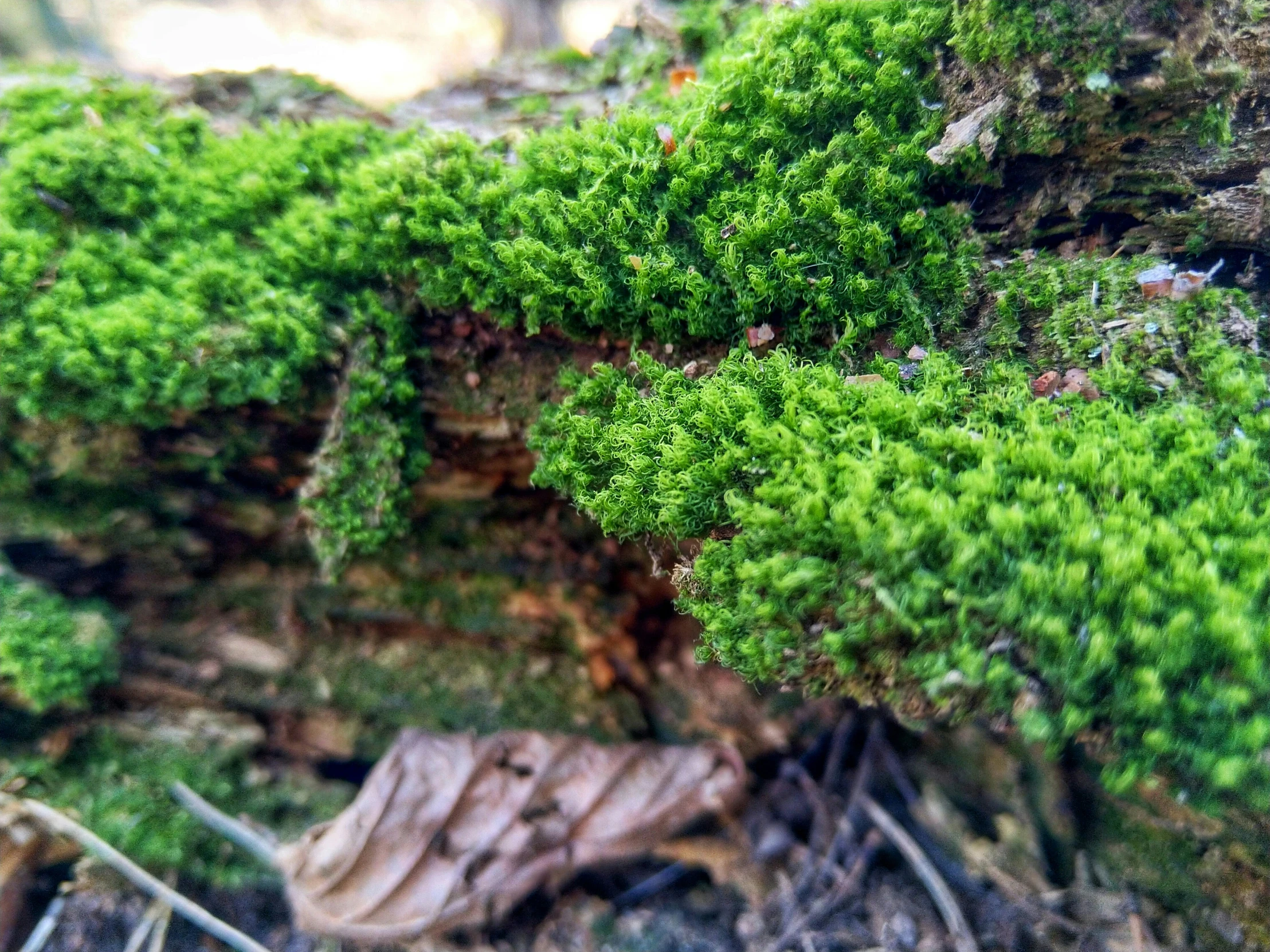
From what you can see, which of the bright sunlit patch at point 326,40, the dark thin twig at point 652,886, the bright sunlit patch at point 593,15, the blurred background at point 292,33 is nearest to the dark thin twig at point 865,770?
the dark thin twig at point 652,886

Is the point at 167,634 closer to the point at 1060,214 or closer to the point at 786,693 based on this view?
the point at 786,693

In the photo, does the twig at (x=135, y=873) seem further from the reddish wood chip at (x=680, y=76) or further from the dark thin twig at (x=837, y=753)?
the reddish wood chip at (x=680, y=76)

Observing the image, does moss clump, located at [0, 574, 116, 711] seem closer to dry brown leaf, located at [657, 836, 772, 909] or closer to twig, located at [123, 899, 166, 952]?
twig, located at [123, 899, 166, 952]

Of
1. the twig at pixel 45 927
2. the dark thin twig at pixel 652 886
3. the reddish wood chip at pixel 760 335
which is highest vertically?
the reddish wood chip at pixel 760 335

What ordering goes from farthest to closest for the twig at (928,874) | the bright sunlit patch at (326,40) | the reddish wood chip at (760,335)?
the bright sunlit patch at (326,40) < the twig at (928,874) < the reddish wood chip at (760,335)

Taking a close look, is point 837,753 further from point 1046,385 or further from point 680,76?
point 680,76

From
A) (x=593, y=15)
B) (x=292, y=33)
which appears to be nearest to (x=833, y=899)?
(x=292, y=33)
